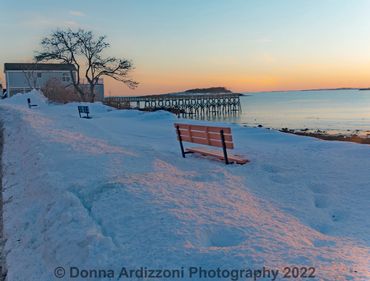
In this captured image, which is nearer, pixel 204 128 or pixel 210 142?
pixel 210 142

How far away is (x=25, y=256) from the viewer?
4590 millimetres

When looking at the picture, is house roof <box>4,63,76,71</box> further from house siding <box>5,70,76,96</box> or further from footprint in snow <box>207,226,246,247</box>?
footprint in snow <box>207,226,246,247</box>

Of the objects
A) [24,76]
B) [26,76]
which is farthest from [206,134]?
[24,76]

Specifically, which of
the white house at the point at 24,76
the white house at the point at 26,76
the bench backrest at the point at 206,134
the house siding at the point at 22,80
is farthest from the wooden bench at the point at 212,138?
the house siding at the point at 22,80

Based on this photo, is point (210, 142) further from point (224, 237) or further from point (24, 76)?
point (24, 76)

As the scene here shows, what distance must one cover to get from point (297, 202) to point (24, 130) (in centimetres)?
897

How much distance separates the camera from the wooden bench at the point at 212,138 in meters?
8.52

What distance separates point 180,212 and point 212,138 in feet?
14.1

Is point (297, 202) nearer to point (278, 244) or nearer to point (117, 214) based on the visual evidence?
point (278, 244)

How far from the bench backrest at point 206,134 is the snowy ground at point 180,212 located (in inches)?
17.8

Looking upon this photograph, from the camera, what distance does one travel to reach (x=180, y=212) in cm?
480

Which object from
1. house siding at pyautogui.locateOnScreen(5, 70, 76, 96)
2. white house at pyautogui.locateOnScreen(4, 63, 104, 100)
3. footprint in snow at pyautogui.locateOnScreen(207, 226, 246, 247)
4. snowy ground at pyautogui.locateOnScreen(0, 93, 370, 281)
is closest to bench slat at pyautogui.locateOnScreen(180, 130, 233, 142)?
snowy ground at pyautogui.locateOnScreen(0, 93, 370, 281)

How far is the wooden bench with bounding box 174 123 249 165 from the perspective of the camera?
8516 mm

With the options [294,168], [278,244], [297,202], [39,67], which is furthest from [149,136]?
[39,67]
